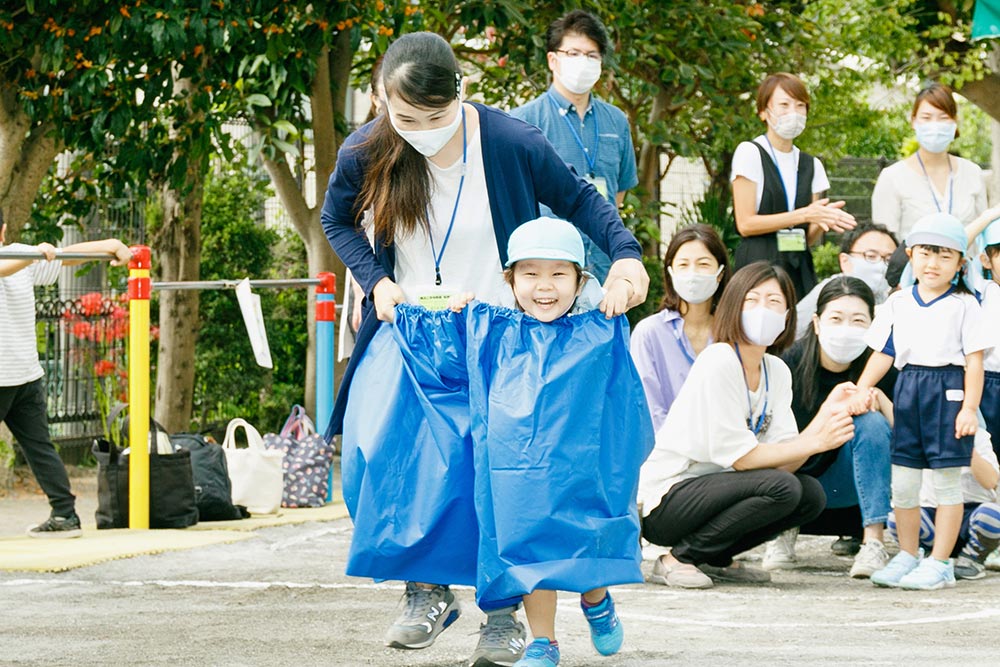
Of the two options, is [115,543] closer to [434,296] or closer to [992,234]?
[434,296]

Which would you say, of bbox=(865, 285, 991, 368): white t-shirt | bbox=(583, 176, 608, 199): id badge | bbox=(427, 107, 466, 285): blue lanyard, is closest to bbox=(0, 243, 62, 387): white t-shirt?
bbox=(583, 176, 608, 199): id badge

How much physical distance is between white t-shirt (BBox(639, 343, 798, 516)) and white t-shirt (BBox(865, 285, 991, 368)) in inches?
18.4

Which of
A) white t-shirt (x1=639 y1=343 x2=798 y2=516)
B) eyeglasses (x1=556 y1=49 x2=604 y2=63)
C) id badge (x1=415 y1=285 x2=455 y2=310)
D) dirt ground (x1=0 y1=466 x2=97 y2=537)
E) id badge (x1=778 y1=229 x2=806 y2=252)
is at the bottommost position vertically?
dirt ground (x1=0 y1=466 x2=97 y2=537)

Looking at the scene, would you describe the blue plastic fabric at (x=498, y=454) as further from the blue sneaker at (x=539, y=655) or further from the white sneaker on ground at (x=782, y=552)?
the white sneaker on ground at (x=782, y=552)

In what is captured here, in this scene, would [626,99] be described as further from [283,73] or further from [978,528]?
[978,528]

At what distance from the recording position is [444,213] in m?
4.71

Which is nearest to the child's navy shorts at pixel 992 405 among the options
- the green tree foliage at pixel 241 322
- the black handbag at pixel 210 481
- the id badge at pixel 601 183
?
the id badge at pixel 601 183

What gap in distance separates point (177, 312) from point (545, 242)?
7988mm

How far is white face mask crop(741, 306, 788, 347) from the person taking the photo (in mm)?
6480

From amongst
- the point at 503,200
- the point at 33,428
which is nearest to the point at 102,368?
the point at 33,428

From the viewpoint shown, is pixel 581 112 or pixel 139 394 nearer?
pixel 581 112

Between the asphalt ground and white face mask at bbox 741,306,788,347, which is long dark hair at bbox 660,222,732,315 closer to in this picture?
white face mask at bbox 741,306,788,347

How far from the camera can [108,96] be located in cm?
978

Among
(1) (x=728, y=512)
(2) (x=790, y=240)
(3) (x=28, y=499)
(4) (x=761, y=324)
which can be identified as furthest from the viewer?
(3) (x=28, y=499)
